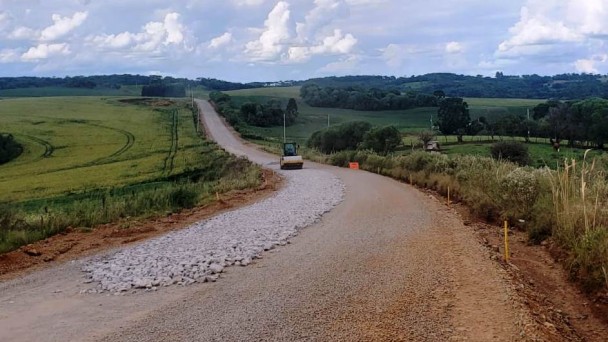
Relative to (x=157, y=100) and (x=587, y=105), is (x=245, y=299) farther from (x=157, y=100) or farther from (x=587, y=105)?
(x=157, y=100)

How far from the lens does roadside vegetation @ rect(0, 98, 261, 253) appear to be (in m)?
17.9

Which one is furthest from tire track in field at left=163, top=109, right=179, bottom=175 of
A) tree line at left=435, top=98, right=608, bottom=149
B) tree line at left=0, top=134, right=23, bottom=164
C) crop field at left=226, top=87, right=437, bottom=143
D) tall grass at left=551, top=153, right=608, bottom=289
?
tall grass at left=551, top=153, right=608, bottom=289

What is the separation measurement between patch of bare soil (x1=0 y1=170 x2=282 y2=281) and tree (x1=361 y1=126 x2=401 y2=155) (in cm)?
4659

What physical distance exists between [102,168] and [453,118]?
63.1 m

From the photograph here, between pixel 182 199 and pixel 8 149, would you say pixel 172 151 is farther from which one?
pixel 182 199

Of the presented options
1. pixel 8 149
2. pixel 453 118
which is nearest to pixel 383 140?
pixel 453 118

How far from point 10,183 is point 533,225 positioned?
47488 mm

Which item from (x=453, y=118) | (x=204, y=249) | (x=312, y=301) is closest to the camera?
(x=312, y=301)

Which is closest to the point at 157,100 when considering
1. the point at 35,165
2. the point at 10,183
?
the point at 35,165

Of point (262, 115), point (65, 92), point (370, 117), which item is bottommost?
point (370, 117)

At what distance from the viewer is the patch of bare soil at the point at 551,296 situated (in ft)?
25.4

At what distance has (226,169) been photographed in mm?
46781

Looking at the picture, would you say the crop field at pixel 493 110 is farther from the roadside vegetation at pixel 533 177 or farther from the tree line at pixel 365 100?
the roadside vegetation at pixel 533 177

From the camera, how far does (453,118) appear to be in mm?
99688
